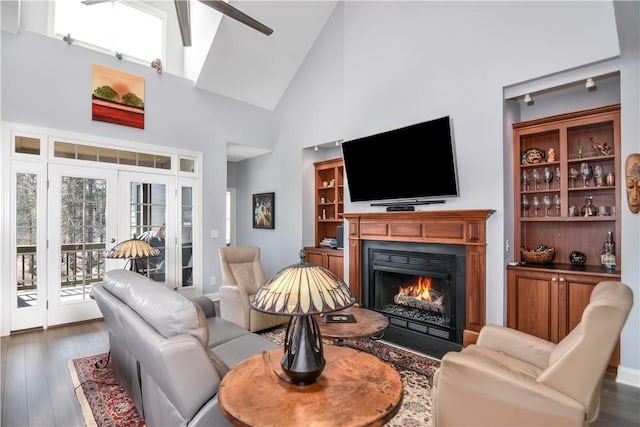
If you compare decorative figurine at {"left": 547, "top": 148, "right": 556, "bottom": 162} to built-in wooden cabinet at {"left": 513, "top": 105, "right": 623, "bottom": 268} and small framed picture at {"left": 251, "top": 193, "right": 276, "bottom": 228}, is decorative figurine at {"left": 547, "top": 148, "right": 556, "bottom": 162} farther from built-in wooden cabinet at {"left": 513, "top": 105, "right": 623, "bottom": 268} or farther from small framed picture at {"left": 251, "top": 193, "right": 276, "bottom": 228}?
small framed picture at {"left": 251, "top": 193, "right": 276, "bottom": 228}

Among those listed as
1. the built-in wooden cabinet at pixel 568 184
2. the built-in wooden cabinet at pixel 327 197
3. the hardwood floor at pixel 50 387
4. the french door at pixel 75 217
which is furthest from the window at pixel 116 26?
the built-in wooden cabinet at pixel 568 184

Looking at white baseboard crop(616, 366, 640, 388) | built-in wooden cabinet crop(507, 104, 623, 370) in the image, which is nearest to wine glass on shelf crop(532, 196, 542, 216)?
built-in wooden cabinet crop(507, 104, 623, 370)

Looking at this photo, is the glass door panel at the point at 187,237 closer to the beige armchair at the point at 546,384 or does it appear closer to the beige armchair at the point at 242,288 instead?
the beige armchair at the point at 242,288

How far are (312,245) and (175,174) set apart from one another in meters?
2.47

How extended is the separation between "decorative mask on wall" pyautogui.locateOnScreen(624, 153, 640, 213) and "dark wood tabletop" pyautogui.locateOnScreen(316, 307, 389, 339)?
2156 mm

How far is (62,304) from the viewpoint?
407cm

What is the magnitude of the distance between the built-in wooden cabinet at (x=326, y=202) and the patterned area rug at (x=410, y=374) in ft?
5.57

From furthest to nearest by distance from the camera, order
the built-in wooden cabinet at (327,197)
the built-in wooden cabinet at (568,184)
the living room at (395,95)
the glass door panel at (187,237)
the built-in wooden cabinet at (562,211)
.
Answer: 1. the built-in wooden cabinet at (327,197)
2. the glass door panel at (187,237)
3. the built-in wooden cabinet at (568,184)
4. the built-in wooden cabinet at (562,211)
5. the living room at (395,95)

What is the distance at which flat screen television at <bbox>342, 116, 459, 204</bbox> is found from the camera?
3434 millimetres

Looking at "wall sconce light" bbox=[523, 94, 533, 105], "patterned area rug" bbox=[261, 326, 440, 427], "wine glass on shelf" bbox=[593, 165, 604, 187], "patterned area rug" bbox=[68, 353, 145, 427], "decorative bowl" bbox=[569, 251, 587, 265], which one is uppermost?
"wall sconce light" bbox=[523, 94, 533, 105]

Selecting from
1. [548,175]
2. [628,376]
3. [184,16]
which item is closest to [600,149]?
[548,175]

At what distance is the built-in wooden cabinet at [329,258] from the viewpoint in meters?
4.96

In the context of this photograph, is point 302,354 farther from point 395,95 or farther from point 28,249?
point 28,249

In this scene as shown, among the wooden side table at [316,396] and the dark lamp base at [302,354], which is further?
the dark lamp base at [302,354]
